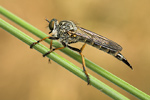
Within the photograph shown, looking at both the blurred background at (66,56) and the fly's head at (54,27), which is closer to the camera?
the fly's head at (54,27)

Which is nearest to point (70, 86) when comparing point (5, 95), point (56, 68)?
point (56, 68)

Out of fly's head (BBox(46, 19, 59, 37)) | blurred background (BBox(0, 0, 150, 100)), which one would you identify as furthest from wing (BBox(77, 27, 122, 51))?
blurred background (BBox(0, 0, 150, 100))

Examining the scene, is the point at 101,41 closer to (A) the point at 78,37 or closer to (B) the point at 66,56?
(A) the point at 78,37

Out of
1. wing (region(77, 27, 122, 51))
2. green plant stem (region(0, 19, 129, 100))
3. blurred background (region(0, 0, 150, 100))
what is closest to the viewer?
green plant stem (region(0, 19, 129, 100))

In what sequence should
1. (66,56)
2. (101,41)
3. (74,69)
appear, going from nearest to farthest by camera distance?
1. (74,69)
2. (101,41)
3. (66,56)

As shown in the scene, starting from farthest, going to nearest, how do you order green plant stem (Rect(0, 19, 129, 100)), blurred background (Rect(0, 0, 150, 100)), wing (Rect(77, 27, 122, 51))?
1. blurred background (Rect(0, 0, 150, 100))
2. wing (Rect(77, 27, 122, 51))
3. green plant stem (Rect(0, 19, 129, 100))

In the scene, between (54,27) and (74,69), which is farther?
(54,27)

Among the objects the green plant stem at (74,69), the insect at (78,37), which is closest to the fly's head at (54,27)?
the insect at (78,37)

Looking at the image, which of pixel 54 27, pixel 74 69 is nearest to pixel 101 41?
pixel 54 27

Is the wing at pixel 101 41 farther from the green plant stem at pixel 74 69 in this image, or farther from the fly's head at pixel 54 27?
the green plant stem at pixel 74 69

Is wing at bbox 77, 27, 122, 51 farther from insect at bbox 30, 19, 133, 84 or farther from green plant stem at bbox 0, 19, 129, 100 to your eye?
green plant stem at bbox 0, 19, 129, 100

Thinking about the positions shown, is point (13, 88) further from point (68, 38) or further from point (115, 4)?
point (115, 4)
